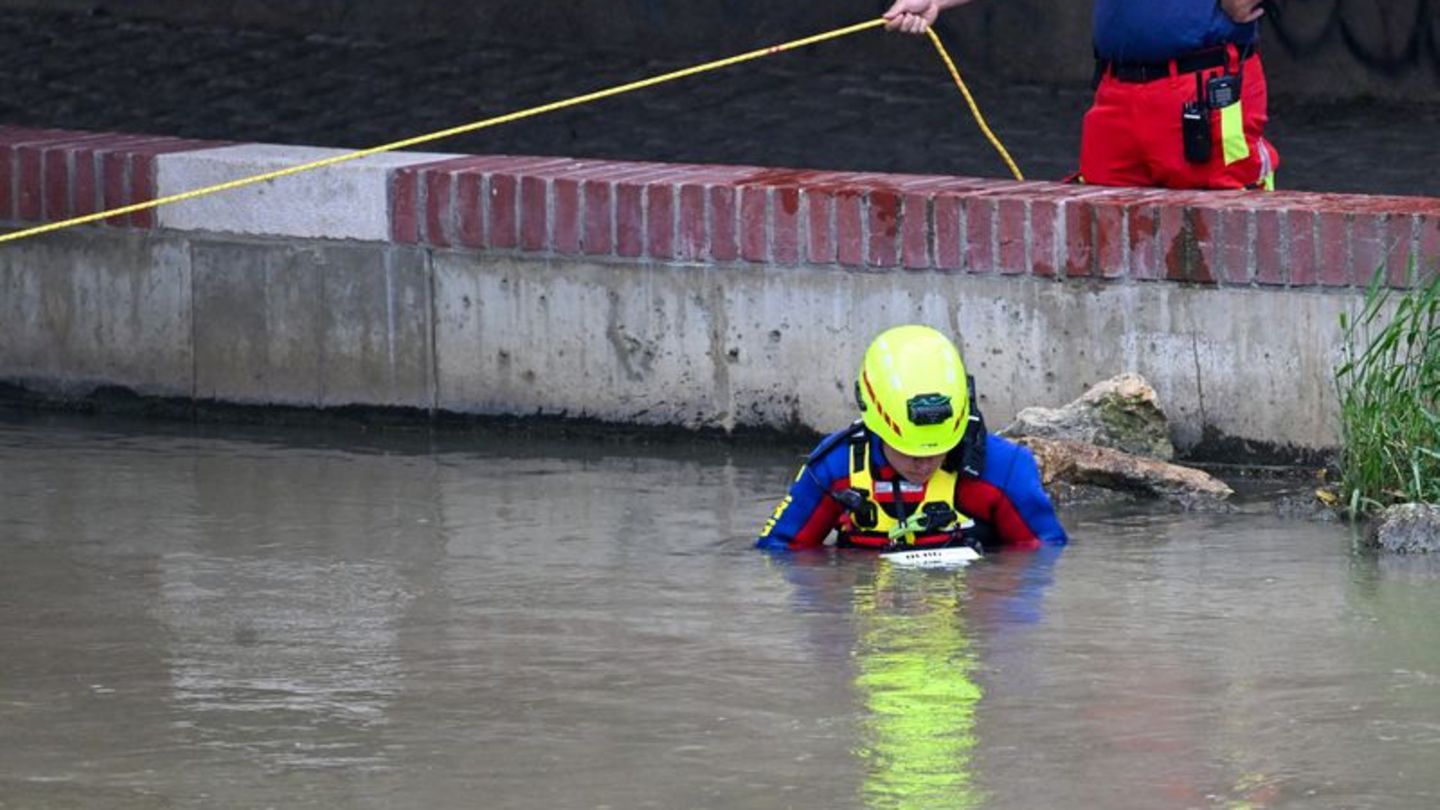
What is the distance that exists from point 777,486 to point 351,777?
3.48m

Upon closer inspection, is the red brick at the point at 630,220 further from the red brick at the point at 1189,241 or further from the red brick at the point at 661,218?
the red brick at the point at 1189,241

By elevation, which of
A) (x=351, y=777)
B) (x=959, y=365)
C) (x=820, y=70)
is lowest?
(x=351, y=777)

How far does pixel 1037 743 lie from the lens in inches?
214

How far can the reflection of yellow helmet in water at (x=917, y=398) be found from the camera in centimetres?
754

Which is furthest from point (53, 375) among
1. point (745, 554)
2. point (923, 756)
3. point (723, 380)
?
point (923, 756)

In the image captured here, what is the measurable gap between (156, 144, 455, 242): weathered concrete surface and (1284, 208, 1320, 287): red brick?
2.67m

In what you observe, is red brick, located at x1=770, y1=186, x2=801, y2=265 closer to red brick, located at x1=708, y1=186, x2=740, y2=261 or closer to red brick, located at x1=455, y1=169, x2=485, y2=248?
red brick, located at x1=708, y1=186, x2=740, y2=261

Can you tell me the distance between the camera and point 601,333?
9.09 metres

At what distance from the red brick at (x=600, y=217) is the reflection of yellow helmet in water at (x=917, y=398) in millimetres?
1584

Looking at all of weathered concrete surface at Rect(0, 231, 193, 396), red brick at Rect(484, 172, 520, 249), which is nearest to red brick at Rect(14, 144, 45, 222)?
weathered concrete surface at Rect(0, 231, 193, 396)

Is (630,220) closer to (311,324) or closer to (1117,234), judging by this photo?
(311,324)

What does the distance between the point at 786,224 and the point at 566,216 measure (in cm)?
69

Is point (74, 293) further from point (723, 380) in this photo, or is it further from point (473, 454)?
point (723, 380)

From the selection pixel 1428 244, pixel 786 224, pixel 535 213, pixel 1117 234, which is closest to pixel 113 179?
pixel 535 213
